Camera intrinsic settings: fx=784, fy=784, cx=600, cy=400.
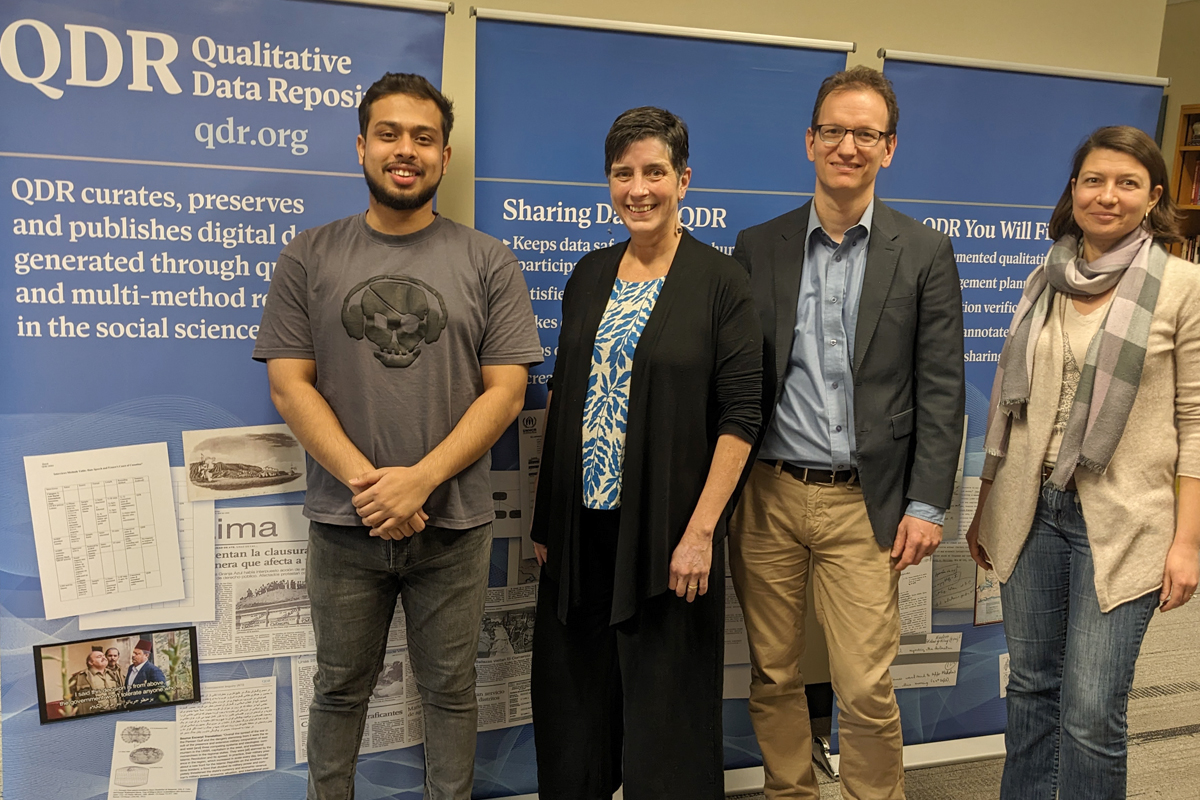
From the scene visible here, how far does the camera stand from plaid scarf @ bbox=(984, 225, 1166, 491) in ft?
5.35

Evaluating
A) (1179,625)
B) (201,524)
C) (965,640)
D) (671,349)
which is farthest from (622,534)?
(1179,625)

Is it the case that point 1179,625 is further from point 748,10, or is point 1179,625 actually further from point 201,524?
point 201,524

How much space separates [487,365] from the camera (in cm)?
181

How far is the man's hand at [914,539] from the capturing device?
1.81 meters

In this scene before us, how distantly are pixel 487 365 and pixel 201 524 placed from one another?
88 cm

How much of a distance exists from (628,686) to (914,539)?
2.44 feet

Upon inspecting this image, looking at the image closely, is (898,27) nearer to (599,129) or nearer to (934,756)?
(599,129)

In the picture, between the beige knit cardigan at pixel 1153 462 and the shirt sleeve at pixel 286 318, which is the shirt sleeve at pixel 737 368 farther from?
the shirt sleeve at pixel 286 318

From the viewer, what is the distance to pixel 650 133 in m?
1.70

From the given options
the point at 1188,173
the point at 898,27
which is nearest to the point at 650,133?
the point at 898,27

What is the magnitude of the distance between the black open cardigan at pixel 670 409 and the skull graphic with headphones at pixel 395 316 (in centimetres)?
33

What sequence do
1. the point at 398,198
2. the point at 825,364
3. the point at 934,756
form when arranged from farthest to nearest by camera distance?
the point at 934,756 < the point at 825,364 < the point at 398,198

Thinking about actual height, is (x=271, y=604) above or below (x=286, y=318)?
below

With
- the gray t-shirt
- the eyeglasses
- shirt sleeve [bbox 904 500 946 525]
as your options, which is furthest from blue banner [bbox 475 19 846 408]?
shirt sleeve [bbox 904 500 946 525]
